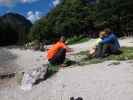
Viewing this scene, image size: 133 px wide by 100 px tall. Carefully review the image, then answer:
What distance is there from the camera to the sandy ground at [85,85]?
9914 millimetres

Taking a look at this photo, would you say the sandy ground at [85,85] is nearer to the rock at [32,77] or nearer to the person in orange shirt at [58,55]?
the rock at [32,77]

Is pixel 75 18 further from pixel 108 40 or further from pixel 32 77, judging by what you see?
pixel 32 77

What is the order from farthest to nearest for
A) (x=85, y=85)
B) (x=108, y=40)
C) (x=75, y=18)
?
(x=75, y=18), (x=108, y=40), (x=85, y=85)

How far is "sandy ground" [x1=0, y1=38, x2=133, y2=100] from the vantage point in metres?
9.91

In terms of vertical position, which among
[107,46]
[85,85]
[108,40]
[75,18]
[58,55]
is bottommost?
[85,85]

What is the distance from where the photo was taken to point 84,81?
1152 centimetres

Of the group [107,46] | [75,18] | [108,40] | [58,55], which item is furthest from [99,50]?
[75,18]

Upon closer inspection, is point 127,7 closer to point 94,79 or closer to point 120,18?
point 120,18

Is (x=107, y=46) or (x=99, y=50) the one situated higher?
(x=107, y=46)

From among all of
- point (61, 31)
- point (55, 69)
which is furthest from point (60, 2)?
point (55, 69)

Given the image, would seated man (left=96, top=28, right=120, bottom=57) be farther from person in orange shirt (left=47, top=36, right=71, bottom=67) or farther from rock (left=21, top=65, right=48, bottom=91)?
rock (left=21, top=65, right=48, bottom=91)

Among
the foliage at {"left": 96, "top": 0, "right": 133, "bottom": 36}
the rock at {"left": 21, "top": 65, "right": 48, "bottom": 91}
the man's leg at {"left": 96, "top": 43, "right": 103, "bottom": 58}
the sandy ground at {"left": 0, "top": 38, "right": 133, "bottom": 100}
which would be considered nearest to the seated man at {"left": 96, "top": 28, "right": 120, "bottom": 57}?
the man's leg at {"left": 96, "top": 43, "right": 103, "bottom": 58}

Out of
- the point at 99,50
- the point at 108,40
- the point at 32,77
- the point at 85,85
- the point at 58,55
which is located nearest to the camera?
the point at 85,85

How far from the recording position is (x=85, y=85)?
11.1 meters
